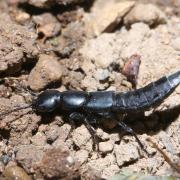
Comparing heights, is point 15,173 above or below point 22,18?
below

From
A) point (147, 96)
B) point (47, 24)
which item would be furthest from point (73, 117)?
point (47, 24)

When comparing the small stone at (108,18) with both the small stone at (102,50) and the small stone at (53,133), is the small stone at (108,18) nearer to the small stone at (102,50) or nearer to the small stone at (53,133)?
the small stone at (102,50)

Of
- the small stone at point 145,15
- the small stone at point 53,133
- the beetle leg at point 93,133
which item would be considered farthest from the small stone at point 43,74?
the small stone at point 145,15

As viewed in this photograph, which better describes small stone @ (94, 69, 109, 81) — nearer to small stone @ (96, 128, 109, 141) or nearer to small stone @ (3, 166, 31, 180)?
small stone @ (96, 128, 109, 141)

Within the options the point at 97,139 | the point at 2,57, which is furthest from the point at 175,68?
the point at 2,57

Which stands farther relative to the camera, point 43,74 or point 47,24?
point 47,24

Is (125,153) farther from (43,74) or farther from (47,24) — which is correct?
(47,24)

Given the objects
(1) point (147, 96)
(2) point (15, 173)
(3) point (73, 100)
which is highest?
(1) point (147, 96)

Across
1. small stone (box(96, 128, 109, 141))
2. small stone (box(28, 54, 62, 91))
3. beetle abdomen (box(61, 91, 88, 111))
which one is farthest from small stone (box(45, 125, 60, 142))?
small stone (box(28, 54, 62, 91))
